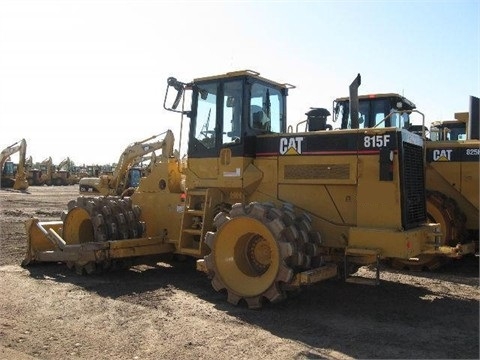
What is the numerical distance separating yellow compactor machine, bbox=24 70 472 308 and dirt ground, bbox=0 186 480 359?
1.46ft

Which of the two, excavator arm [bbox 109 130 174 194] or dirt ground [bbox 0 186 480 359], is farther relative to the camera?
excavator arm [bbox 109 130 174 194]

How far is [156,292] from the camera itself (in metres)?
7.43

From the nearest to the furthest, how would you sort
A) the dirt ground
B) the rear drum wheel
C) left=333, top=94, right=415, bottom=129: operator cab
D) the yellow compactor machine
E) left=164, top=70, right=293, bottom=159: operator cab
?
1. the dirt ground
2. the rear drum wheel
3. the yellow compactor machine
4. left=164, top=70, right=293, bottom=159: operator cab
5. left=333, top=94, right=415, bottom=129: operator cab

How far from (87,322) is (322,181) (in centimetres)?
343

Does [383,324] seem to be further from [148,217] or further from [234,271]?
[148,217]

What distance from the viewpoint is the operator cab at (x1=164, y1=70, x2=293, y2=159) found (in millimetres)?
7668

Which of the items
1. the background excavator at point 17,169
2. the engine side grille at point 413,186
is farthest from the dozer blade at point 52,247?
the background excavator at point 17,169

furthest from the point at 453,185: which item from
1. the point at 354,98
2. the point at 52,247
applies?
the point at 52,247

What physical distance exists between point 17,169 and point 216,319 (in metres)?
37.7

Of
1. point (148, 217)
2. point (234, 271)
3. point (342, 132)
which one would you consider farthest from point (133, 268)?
point (342, 132)

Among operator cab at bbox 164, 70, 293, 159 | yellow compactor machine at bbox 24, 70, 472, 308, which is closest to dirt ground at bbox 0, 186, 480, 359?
yellow compactor machine at bbox 24, 70, 472, 308

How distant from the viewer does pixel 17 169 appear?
39.8 metres

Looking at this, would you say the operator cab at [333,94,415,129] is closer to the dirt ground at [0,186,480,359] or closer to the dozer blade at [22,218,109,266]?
the dirt ground at [0,186,480,359]

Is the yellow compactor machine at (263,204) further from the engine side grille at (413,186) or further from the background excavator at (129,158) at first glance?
the background excavator at (129,158)
